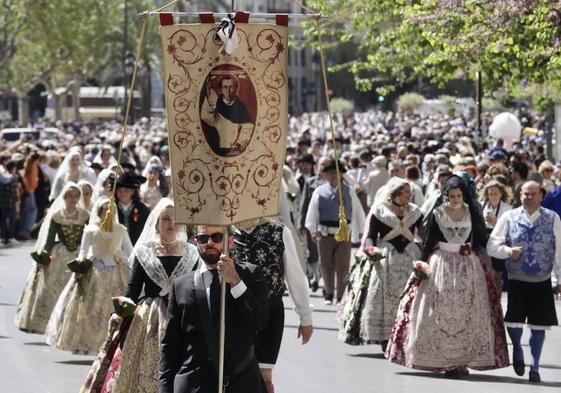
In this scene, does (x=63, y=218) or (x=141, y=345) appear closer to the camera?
(x=141, y=345)

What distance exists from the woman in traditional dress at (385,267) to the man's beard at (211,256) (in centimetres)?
714

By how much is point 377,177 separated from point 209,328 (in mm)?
18071

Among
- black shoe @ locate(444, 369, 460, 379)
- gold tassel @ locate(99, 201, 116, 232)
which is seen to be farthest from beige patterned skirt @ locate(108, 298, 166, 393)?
black shoe @ locate(444, 369, 460, 379)

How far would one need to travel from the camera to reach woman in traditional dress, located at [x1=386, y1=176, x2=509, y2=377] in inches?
567

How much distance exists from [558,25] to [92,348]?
20.5 feet

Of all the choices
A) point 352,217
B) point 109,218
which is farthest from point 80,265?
point 352,217

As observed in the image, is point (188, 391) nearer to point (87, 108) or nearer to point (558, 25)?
point (558, 25)

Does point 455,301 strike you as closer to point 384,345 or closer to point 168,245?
point 384,345

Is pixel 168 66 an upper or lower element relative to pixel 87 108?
upper

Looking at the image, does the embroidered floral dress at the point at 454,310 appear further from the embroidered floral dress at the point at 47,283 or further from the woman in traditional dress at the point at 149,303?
the embroidered floral dress at the point at 47,283

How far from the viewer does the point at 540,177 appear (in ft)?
72.3

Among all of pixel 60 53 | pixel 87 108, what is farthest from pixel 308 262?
pixel 87 108

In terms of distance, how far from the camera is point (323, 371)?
14750 millimetres

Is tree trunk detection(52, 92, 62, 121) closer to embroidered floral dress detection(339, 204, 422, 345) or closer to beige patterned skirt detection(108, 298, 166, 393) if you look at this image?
embroidered floral dress detection(339, 204, 422, 345)
